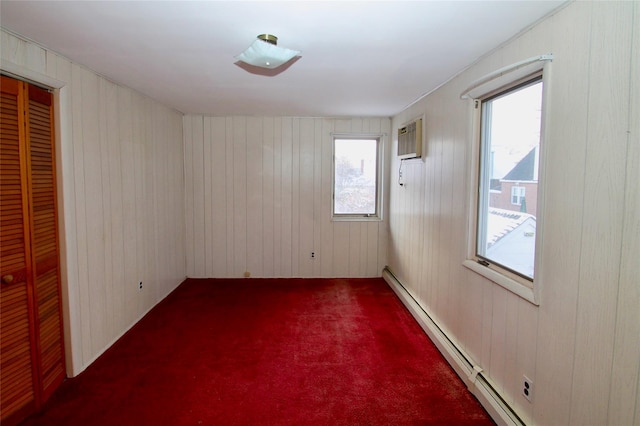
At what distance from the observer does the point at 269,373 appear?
262cm

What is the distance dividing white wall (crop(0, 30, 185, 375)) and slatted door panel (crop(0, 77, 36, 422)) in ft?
1.13

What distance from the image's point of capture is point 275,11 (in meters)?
1.77

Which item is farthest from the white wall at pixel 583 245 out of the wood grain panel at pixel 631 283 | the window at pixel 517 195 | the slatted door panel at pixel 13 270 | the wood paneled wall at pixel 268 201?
the slatted door panel at pixel 13 270

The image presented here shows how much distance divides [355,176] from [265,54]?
3.12 m

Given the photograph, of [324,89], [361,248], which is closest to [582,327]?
[324,89]

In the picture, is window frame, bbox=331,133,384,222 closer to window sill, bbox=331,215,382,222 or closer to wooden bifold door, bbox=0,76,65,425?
window sill, bbox=331,215,382,222

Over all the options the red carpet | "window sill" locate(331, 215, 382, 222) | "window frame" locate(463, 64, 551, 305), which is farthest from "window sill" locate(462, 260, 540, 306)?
"window sill" locate(331, 215, 382, 222)

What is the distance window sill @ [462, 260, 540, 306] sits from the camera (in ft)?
6.06

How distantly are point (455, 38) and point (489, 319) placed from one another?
181cm

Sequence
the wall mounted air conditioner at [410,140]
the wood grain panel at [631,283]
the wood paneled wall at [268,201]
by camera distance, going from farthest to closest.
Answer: the wood paneled wall at [268,201], the wall mounted air conditioner at [410,140], the wood grain panel at [631,283]

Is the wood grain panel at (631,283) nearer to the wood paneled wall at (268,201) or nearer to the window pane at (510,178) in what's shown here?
the window pane at (510,178)

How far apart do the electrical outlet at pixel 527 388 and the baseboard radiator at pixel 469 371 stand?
0.49 ft

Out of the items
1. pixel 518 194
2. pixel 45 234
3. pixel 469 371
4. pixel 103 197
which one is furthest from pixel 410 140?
pixel 45 234

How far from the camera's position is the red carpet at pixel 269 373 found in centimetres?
216
